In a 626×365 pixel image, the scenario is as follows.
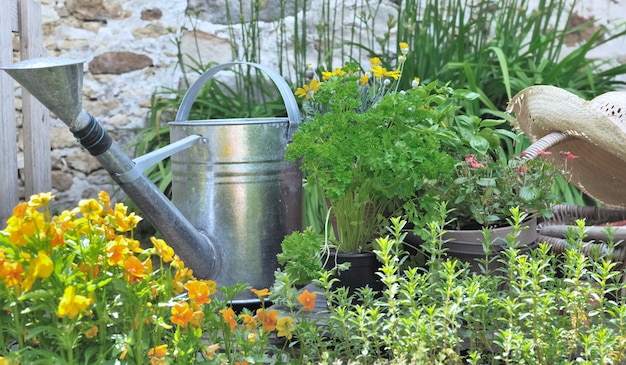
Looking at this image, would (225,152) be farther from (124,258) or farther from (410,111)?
(124,258)

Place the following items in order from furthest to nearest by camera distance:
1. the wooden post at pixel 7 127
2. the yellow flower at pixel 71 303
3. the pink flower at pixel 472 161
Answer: the wooden post at pixel 7 127
the pink flower at pixel 472 161
the yellow flower at pixel 71 303

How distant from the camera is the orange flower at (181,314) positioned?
0.97m

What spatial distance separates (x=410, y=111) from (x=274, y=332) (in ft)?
1.49

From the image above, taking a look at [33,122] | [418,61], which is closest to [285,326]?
[33,122]

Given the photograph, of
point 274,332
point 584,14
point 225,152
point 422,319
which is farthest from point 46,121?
point 584,14

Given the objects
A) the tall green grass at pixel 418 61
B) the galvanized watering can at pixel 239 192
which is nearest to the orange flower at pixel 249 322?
the galvanized watering can at pixel 239 192

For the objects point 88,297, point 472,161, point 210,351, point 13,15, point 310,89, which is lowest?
point 210,351

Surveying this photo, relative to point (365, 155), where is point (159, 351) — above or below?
below

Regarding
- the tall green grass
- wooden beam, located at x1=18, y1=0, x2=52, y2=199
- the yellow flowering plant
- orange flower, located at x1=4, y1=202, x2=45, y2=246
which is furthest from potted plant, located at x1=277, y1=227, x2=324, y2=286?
the tall green grass

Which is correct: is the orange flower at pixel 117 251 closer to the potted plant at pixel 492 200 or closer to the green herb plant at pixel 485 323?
the green herb plant at pixel 485 323

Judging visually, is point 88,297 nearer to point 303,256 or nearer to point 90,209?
point 90,209

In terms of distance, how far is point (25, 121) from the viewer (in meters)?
2.27

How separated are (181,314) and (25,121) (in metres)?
1.51

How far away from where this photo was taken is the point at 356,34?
327cm
